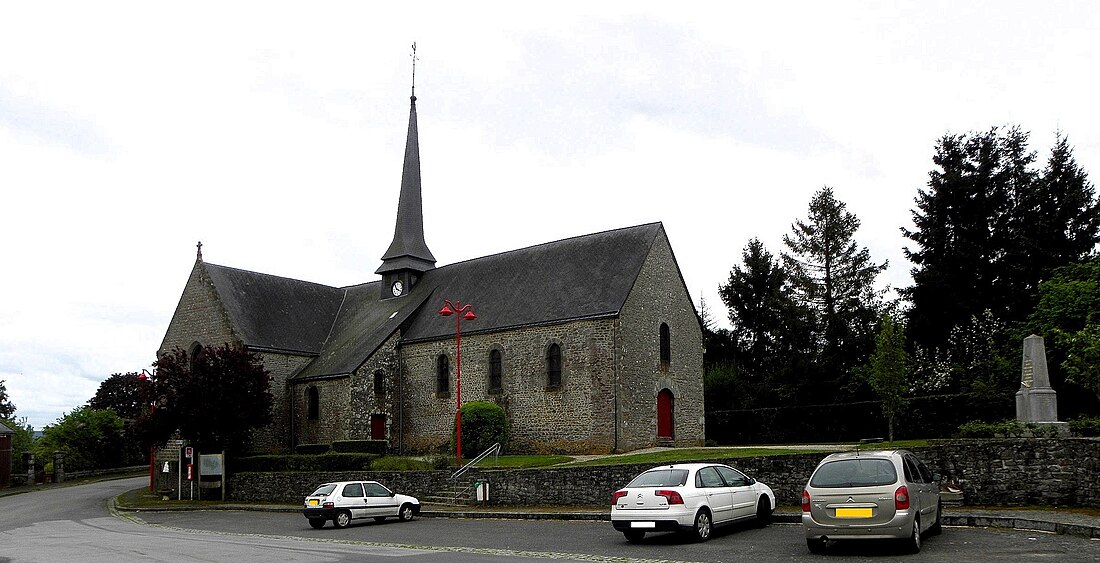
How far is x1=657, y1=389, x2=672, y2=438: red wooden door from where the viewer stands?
34781 mm

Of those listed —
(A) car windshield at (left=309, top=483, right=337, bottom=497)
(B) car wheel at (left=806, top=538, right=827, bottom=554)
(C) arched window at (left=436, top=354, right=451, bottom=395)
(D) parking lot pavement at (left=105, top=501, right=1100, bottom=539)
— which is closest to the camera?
(B) car wheel at (left=806, top=538, right=827, bottom=554)

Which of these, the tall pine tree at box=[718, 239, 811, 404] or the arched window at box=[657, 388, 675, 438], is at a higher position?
the tall pine tree at box=[718, 239, 811, 404]

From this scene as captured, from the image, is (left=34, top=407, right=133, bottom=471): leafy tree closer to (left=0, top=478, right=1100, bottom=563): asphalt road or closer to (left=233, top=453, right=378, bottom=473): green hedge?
(left=233, top=453, right=378, bottom=473): green hedge

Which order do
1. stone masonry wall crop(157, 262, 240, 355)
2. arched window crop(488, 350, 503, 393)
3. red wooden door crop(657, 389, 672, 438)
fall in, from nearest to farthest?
red wooden door crop(657, 389, 672, 438)
arched window crop(488, 350, 503, 393)
stone masonry wall crop(157, 262, 240, 355)

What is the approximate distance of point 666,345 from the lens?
1405 inches

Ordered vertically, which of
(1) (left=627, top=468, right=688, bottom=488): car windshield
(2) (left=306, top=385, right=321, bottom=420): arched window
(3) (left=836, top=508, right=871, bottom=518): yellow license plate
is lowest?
(3) (left=836, top=508, right=871, bottom=518): yellow license plate

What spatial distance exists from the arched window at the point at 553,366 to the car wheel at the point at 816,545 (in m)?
20.9

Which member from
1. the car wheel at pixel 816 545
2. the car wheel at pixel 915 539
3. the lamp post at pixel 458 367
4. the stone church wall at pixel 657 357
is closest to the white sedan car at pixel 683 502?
the car wheel at pixel 816 545

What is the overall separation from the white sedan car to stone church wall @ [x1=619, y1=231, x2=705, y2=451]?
1615 cm

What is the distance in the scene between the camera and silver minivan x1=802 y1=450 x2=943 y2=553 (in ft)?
40.3

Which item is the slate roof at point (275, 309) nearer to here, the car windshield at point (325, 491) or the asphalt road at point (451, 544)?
the asphalt road at point (451, 544)

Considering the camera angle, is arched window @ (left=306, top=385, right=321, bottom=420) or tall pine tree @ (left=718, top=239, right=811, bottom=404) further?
tall pine tree @ (left=718, top=239, right=811, bottom=404)

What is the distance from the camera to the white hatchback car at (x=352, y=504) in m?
22.0

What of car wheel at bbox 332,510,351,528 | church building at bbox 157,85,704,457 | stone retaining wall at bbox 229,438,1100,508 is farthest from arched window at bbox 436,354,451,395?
car wheel at bbox 332,510,351,528
